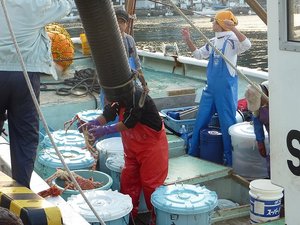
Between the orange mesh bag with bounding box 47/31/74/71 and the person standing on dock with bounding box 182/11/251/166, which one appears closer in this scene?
the person standing on dock with bounding box 182/11/251/166

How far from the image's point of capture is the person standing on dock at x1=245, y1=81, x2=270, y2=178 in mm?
5156

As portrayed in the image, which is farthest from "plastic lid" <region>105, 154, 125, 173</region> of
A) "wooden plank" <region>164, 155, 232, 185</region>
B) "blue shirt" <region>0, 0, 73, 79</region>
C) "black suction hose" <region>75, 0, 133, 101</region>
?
"black suction hose" <region>75, 0, 133, 101</region>

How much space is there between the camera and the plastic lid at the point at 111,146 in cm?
575

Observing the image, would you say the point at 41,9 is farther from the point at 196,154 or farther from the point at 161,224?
the point at 196,154

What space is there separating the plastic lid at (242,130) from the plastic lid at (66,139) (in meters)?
1.80

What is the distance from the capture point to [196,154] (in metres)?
6.69

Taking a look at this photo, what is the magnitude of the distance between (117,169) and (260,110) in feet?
5.35

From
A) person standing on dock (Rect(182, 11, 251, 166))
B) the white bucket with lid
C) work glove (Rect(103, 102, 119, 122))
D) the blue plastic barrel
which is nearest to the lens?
work glove (Rect(103, 102, 119, 122))

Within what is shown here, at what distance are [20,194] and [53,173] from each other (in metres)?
1.68

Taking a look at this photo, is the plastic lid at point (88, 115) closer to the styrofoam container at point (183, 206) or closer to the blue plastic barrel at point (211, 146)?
the blue plastic barrel at point (211, 146)

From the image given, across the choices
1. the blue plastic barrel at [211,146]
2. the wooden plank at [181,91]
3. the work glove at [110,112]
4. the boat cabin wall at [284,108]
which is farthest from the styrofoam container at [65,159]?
the boat cabin wall at [284,108]

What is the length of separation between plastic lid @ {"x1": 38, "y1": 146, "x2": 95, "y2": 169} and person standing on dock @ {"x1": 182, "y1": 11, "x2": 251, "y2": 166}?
5.47ft

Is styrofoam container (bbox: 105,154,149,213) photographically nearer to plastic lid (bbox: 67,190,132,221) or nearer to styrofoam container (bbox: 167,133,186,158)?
plastic lid (bbox: 67,190,132,221)

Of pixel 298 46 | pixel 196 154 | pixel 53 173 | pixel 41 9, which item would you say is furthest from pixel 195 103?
pixel 298 46
